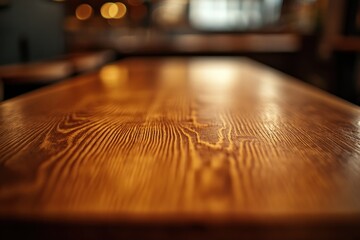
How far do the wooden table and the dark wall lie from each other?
A: 212 centimetres

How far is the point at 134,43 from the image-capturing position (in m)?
5.64

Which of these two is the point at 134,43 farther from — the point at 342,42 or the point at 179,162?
the point at 179,162

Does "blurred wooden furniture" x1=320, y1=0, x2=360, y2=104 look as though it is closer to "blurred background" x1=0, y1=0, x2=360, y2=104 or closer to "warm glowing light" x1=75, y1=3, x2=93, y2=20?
"blurred background" x1=0, y1=0, x2=360, y2=104

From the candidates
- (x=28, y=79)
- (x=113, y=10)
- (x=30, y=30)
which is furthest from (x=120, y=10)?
(x=28, y=79)

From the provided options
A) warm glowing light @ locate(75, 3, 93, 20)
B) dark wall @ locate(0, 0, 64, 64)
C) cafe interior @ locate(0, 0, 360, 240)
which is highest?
warm glowing light @ locate(75, 3, 93, 20)

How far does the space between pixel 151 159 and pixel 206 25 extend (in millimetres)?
12671

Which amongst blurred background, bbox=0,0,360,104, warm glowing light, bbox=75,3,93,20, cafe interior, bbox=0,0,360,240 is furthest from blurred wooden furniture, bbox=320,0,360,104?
warm glowing light, bbox=75,3,93,20

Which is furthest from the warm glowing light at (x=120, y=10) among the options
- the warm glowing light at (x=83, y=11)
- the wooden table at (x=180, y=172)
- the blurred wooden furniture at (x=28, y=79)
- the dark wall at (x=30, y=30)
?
the wooden table at (x=180, y=172)

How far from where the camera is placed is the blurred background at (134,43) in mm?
2628

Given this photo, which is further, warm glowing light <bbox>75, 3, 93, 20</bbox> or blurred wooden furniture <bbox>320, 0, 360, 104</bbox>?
warm glowing light <bbox>75, 3, 93, 20</bbox>

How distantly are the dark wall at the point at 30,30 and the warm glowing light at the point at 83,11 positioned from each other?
2.85 m

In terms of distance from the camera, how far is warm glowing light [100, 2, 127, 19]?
7.29 m

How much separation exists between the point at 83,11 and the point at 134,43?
1.97 m

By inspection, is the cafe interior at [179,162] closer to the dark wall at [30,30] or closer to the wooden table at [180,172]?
the wooden table at [180,172]
